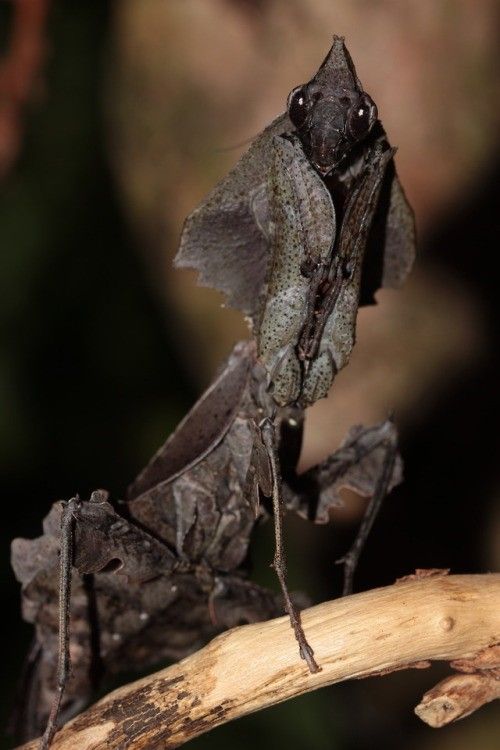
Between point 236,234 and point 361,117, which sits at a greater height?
point 236,234

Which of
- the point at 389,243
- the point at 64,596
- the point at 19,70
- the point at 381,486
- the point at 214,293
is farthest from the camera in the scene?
the point at 214,293

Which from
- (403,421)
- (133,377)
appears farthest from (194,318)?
(403,421)

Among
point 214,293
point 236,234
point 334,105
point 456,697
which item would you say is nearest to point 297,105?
point 334,105

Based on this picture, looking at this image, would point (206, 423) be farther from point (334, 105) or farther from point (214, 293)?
point (214, 293)

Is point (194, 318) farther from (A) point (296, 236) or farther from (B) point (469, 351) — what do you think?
(A) point (296, 236)

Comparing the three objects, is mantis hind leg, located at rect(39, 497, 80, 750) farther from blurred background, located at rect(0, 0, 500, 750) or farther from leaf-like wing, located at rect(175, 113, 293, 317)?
blurred background, located at rect(0, 0, 500, 750)

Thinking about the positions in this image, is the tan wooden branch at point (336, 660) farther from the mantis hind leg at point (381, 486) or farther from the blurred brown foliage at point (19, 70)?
the blurred brown foliage at point (19, 70)

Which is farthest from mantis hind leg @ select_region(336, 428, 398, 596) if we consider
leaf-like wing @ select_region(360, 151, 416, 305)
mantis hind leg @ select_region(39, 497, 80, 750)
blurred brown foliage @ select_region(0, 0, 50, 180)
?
blurred brown foliage @ select_region(0, 0, 50, 180)
